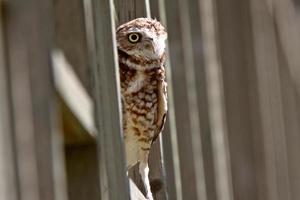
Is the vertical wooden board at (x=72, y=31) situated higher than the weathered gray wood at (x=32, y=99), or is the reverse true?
the vertical wooden board at (x=72, y=31)

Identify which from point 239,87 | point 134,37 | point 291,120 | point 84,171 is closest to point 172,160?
point 239,87

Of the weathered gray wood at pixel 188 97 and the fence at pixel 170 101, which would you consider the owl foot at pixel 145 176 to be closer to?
the fence at pixel 170 101

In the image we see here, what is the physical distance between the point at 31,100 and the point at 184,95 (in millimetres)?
881

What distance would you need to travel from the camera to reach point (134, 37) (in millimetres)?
2447

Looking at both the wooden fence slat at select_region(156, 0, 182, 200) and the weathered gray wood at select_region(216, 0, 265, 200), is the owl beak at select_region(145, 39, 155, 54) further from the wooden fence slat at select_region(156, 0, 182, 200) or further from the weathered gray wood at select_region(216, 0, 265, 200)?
the wooden fence slat at select_region(156, 0, 182, 200)

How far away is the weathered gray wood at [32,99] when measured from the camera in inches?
24.8

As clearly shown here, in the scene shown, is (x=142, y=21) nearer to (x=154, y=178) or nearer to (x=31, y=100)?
(x=154, y=178)

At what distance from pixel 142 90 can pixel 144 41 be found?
7.1 inches

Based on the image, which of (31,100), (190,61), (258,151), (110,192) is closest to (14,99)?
(31,100)

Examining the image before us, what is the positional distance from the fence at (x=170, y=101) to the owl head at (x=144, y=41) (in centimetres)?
38

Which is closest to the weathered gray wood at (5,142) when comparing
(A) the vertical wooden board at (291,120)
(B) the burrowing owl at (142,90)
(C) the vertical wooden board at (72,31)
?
(C) the vertical wooden board at (72,31)

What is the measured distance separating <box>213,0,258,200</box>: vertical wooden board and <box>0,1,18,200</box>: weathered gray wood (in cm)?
99

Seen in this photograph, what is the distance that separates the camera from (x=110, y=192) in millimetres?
1166

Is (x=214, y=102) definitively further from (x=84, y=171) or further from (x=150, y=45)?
(x=150, y=45)
